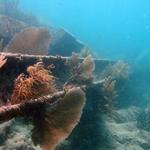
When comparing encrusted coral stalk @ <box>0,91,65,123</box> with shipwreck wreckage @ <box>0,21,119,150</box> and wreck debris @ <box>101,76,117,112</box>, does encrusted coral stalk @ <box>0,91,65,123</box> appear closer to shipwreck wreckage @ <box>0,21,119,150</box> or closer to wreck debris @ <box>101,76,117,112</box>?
shipwreck wreckage @ <box>0,21,119,150</box>

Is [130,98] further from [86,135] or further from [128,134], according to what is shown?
[86,135]

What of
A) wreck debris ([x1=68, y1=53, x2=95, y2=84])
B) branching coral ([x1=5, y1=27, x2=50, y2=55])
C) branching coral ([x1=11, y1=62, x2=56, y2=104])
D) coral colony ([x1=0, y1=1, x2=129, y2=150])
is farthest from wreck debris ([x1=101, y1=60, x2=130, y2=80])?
branching coral ([x1=11, y1=62, x2=56, y2=104])

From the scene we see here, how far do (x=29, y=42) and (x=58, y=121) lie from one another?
3.34 meters

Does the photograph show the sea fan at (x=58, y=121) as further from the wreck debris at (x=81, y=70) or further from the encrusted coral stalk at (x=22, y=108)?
the wreck debris at (x=81, y=70)

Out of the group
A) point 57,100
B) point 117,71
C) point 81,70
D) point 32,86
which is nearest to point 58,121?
point 57,100

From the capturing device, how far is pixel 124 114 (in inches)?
483

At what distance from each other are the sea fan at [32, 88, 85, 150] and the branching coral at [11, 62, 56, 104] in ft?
1.12

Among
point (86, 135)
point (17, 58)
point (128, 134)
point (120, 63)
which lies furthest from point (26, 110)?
point (120, 63)

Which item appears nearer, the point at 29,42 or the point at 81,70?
the point at 29,42

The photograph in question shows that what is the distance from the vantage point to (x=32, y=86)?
4.37 meters

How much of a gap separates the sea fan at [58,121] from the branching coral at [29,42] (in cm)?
307

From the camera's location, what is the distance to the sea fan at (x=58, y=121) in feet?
13.2

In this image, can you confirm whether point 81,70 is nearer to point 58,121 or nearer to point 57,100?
point 57,100

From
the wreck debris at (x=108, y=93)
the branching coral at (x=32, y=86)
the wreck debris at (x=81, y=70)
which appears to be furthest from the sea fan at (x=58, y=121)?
the wreck debris at (x=108, y=93)
